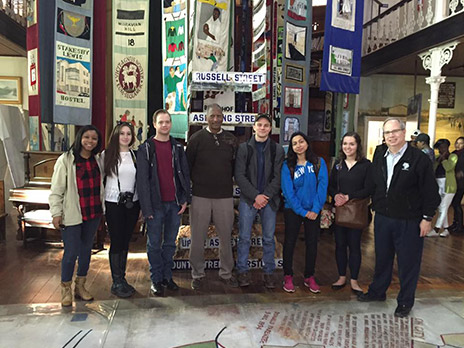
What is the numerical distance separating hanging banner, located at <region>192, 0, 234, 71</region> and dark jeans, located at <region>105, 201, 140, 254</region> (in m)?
2.35

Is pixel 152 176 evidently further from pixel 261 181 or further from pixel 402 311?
pixel 402 311

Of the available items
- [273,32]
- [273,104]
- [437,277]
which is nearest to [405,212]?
[437,277]

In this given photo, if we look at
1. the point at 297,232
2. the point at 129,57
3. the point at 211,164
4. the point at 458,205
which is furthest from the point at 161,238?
the point at 458,205

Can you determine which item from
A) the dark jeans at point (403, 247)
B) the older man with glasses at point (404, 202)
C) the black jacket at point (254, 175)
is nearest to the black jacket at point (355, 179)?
the older man with glasses at point (404, 202)

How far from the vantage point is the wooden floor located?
3350mm

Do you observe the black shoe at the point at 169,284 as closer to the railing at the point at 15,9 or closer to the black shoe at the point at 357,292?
the black shoe at the point at 357,292

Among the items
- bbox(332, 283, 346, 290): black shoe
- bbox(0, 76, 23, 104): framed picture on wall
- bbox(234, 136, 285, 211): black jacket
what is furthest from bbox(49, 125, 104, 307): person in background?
bbox(0, 76, 23, 104): framed picture on wall

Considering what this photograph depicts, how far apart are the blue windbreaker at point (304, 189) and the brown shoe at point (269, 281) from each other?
72cm

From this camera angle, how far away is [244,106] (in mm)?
5133

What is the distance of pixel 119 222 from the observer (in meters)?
3.10

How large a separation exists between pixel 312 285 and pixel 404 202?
114 centimetres

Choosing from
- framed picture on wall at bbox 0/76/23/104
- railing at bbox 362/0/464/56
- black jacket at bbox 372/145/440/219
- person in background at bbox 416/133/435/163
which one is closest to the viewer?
black jacket at bbox 372/145/440/219

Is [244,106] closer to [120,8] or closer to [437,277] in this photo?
[120,8]

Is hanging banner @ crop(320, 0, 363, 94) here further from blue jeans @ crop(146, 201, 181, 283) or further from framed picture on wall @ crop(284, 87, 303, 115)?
blue jeans @ crop(146, 201, 181, 283)
